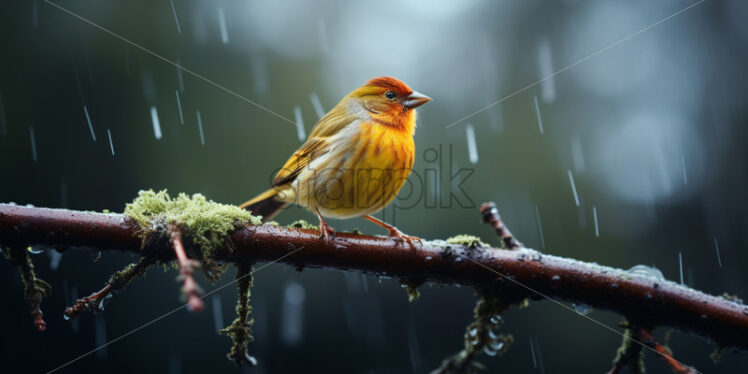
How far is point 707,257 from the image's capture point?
689 cm

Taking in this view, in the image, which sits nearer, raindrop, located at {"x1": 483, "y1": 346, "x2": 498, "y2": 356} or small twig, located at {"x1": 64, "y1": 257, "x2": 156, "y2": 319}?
small twig, located at {"x1": 64, "y1": 257, "x2": 156, "y2": 319}

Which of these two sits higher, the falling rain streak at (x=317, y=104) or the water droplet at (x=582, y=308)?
the falling rain streak at (x=317, y=104)

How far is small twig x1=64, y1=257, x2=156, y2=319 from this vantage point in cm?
160

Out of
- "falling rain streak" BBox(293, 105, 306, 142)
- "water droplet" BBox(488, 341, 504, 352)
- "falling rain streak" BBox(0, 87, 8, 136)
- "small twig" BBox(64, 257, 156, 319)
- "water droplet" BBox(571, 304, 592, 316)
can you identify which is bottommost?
"water droplet" BBox(488, 341, 504, 352)

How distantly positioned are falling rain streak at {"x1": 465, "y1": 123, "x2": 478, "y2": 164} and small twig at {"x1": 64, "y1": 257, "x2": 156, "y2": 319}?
4.89 meters

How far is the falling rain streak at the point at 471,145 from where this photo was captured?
6.20 meters

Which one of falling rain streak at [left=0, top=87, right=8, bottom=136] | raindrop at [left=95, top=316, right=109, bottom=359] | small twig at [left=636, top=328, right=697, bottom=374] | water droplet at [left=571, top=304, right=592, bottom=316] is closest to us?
small twig at [left=636, top=328, right=697, bottom=374]

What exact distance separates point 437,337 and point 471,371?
14.8 ft

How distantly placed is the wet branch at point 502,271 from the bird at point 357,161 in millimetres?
534

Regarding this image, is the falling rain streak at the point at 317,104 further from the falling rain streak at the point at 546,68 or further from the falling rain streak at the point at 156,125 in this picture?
the falling rain streak at the point at 546,68

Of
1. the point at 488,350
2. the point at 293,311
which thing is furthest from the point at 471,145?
the point at 488,350

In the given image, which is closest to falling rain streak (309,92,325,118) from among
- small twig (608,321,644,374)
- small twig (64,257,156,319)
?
small twig (64,257,156,319)

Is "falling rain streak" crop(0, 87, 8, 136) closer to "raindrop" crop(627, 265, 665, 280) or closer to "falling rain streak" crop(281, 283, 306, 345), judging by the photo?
"falling rain streak" crop(281, 283, 306, 345)

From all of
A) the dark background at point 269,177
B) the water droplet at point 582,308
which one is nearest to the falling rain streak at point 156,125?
the dark background at point 269,177
